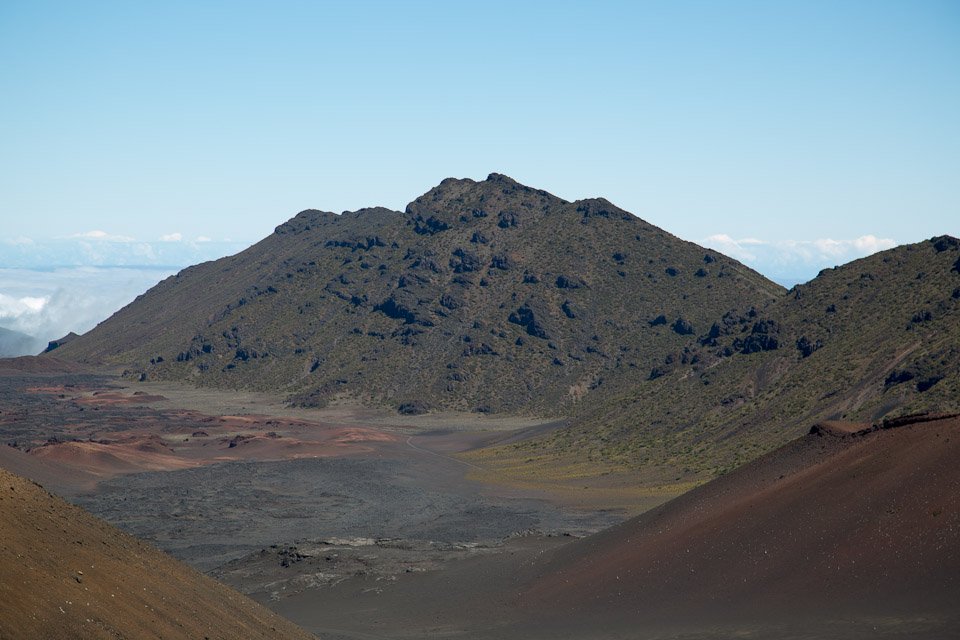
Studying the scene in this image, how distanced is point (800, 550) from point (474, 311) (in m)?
114

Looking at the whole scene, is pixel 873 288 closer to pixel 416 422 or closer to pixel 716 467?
pixel 716 467

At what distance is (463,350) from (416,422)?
1734cm

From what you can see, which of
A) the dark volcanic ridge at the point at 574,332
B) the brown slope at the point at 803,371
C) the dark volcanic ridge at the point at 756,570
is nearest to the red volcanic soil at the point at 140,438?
the dark volcanic ridge at the point at 574,332

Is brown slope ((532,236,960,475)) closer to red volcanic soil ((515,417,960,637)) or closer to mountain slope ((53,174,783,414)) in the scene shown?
red volcanic soil ((515,417,960,637))

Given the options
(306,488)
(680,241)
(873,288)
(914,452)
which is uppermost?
(680,241)

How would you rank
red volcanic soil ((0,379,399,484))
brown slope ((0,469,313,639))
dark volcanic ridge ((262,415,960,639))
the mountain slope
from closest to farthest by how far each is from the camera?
brown slope ((0,469,313,639)), dark volcanic ridge ((262,415,960,639)), red volcanic soil ((0,379,399,484)), the mountain slope

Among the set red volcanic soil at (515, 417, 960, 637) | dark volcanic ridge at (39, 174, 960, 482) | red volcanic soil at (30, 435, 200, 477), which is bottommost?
red volcanic soil at (30, 435, 200, 477)

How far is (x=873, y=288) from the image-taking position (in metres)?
88.1

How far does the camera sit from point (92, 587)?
22562mm

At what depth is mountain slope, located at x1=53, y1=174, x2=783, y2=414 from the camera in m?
131

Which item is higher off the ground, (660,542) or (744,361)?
(744,361)

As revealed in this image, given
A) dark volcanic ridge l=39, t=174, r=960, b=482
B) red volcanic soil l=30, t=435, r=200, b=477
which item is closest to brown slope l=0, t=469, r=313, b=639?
dark volcanic ridge l=39, t=174, r=960, b=482

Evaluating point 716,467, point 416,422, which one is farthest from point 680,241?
point 716,467

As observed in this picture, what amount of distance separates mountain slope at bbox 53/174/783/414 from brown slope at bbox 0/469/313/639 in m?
95.3
